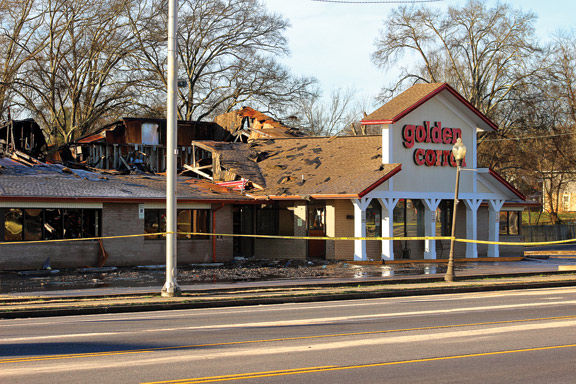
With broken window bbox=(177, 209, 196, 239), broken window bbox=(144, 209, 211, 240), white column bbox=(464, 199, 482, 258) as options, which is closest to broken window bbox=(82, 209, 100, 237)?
broken window bbox=(144, 209, 211, 240)

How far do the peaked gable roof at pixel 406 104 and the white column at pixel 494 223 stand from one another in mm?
4312

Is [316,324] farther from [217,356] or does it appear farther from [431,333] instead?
[217,356]

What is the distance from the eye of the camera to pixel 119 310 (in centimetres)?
1661

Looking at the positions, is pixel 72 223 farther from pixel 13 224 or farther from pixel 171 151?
pixel 171 151

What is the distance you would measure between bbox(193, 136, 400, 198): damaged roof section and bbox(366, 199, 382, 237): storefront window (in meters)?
1.59

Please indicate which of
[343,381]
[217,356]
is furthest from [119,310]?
[343,381]

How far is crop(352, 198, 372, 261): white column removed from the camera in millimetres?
29578

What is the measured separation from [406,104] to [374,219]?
538 cm

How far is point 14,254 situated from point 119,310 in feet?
35.1

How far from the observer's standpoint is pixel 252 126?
43531 millimetres

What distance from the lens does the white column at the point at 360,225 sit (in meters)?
29.6

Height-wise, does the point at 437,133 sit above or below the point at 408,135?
above

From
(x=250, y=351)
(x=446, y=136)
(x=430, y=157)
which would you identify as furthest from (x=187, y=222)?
(x=250, y=351)

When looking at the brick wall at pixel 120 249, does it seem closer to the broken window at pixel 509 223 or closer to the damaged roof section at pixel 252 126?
the damaged roof section at pixel 252 126
